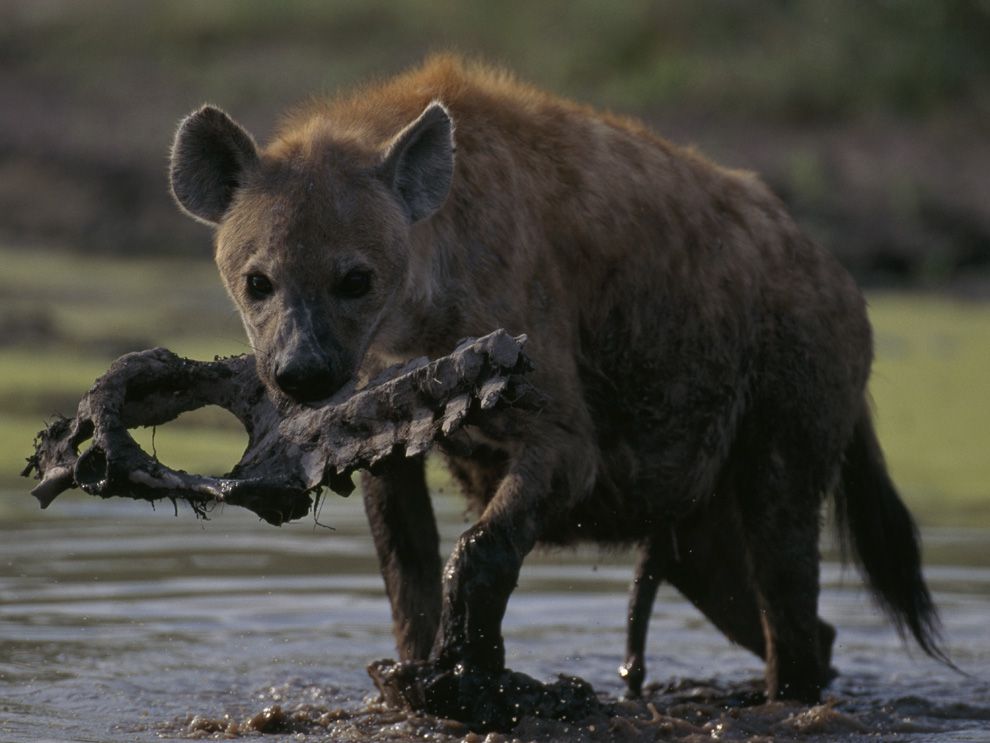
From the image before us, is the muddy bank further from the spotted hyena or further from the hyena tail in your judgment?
the hyena tail

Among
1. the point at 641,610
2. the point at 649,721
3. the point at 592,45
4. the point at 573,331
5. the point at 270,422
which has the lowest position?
the point at 649,721

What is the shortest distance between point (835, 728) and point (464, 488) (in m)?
1.06

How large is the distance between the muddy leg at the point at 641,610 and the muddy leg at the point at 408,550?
0.81 meters

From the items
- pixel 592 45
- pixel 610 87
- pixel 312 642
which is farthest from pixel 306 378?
pixel 592 45

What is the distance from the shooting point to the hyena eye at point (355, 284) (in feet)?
14.1

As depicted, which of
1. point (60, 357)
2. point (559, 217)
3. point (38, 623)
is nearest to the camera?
point (559, 217)

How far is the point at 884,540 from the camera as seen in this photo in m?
5.84

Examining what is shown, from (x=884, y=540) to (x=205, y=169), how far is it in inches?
90.0

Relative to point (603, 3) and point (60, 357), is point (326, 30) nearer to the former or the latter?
point (603, 3)

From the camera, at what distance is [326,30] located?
56.8 ft

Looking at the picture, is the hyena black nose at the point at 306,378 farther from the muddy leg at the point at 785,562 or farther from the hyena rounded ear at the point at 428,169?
the muddy leg at the point at 785,562

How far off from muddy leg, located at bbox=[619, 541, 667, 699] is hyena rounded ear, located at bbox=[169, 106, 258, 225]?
1.72m

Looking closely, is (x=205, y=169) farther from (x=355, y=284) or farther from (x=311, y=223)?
(x=355, y=284)

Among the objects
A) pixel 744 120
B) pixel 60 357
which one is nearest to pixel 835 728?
pixel 60 357
